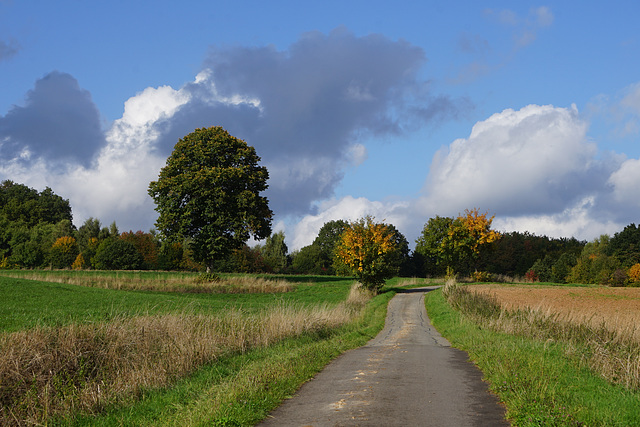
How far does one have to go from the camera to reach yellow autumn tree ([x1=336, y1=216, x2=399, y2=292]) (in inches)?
1727

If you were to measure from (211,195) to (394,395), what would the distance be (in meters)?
41.3

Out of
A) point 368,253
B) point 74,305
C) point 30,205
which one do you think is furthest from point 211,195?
point 30,205

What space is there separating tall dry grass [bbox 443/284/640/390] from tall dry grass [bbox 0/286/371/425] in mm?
9191

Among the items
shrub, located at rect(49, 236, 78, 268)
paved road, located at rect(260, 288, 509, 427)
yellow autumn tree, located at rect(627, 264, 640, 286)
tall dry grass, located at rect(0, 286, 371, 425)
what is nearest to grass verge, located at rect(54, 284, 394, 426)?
paved road, located at rect(260, 288, 509, 427)

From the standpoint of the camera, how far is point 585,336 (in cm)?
1670

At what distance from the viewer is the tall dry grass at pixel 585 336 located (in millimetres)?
11852

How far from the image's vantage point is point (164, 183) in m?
49.3

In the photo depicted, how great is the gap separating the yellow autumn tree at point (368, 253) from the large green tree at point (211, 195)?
391 inches

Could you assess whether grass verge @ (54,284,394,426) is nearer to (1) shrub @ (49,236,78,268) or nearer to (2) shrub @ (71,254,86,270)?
(2) shrub @ (71,254,86,270)

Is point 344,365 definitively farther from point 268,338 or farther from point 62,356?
point 62,356

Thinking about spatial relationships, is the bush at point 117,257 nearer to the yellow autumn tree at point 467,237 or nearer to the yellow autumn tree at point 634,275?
the yellow autumn tree at point 467,237

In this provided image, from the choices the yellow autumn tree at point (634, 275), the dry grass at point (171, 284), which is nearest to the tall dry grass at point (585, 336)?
the dry grass at point (171, 284)

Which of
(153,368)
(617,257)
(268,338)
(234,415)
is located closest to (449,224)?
(617,257)

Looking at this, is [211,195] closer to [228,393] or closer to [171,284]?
[171,284]
